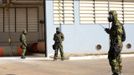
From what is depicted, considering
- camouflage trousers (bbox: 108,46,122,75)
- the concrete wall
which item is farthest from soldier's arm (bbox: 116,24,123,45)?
the concrete wall

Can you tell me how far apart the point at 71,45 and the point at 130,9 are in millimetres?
4715

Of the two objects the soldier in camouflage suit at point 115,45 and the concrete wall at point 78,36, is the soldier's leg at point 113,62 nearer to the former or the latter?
the soldier in camouflage suit at point 115,45

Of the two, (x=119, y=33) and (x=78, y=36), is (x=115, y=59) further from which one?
(x=78, y=36)

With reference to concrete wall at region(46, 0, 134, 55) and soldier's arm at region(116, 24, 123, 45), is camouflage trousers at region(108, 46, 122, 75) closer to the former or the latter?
Result: soldier's arm at region(116, 24, 123, 45)

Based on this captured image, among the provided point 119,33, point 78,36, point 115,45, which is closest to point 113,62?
point 115,45

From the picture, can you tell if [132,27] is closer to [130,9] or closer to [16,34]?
[130,9]

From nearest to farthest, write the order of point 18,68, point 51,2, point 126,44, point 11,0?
point 18,68 < point 51,2 < point 126,44 < point 11,0

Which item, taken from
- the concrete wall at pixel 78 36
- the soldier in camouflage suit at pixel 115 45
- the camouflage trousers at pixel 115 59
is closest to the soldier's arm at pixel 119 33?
the soldier in camouflage suit at pixel 115 45

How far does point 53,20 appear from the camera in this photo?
25016 millimetres

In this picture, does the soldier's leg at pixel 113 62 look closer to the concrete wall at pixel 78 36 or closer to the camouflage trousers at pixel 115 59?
the camouflage trousers at pixel 115 59

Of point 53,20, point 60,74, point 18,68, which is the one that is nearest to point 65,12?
point 53,20

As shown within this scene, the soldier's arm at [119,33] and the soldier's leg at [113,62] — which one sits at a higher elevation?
the soldier's arm at [119,33]

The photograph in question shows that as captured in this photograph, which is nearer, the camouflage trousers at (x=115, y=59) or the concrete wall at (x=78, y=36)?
the camouflage trousers at (x=115, y=59)

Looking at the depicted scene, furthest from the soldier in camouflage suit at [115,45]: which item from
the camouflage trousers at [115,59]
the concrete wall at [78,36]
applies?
the concrete wall at [78,36]
